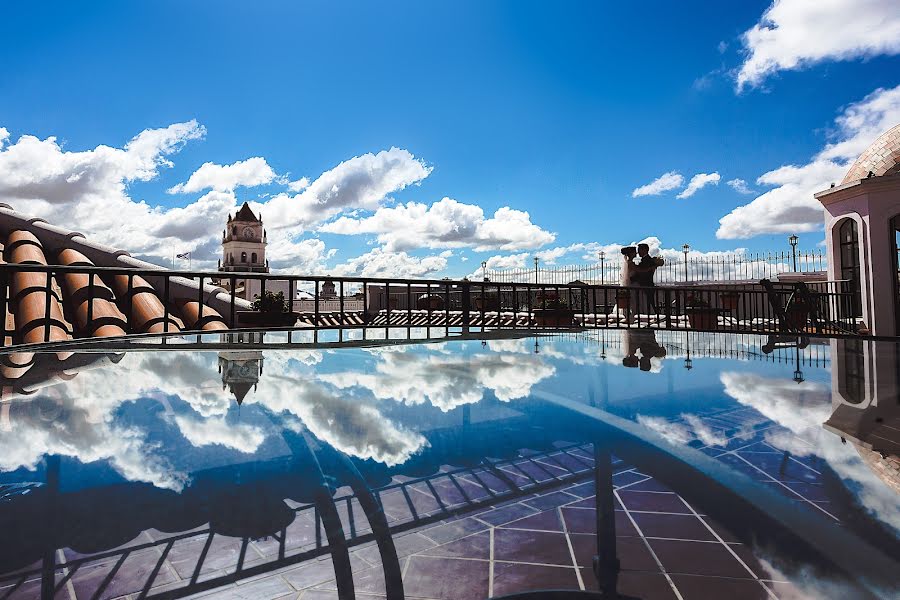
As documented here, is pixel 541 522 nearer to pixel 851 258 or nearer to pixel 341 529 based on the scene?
pixel 341 529

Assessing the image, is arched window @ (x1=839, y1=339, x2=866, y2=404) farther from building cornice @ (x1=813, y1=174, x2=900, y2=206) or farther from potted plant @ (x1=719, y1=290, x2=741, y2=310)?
building cornice @ (x1=813, y1=174, x2=900, y2=206)

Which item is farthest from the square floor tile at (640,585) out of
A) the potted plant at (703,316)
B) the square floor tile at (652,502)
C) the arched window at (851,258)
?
the arched window at (851,258)

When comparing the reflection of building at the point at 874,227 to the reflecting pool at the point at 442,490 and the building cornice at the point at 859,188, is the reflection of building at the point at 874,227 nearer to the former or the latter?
the building cornice at the point at 859,188

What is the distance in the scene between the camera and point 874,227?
11508mm

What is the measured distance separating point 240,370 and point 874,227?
14.8m

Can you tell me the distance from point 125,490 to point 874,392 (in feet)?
10.6

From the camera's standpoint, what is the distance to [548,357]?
3779mm

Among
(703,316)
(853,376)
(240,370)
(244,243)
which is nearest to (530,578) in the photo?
(240,370)

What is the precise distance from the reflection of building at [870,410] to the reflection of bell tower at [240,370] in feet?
7.58

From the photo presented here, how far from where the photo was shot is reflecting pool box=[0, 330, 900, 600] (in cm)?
83

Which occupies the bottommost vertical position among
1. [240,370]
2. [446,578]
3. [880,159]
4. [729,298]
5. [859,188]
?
[446,578]

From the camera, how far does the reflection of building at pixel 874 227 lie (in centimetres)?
1139

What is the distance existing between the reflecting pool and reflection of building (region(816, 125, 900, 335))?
40.8 feet

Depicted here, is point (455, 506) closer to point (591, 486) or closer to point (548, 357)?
point (591, 486)
